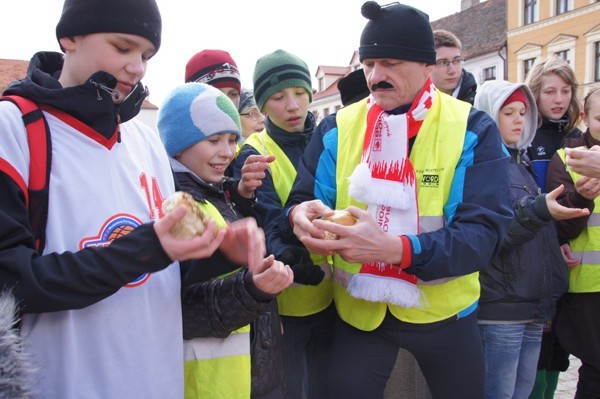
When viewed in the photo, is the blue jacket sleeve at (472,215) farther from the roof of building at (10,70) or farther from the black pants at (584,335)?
the roof of building at (10,70)

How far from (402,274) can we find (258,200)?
919 millimetres

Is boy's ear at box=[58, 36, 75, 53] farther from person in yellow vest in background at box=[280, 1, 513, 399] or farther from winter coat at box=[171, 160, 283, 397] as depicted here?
person in yellow vest in background at box=[280, 1, 513, 399]

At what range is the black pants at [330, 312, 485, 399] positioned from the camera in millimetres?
2156

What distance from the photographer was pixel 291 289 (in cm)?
276

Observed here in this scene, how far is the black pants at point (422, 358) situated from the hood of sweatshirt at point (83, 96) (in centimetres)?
143

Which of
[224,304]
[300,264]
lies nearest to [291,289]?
[300,264]

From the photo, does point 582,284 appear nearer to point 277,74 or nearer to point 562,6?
point 277,74

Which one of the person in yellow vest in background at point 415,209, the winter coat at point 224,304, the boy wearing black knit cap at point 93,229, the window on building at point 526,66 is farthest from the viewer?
the window on building at point 526,66

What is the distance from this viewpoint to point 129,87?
5.23 ft

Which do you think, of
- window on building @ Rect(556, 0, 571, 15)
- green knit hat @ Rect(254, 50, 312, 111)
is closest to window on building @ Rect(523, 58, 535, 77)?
window on building @ Rect(556, 0, 571, 15)

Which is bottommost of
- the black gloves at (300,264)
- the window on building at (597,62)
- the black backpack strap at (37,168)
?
the black gloves at (300,264)

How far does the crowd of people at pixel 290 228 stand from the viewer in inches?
54.0

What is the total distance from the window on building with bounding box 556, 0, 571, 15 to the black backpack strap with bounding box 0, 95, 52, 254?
105 feet

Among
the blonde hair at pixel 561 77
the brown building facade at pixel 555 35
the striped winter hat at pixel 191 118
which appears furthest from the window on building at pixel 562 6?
the striped winter hat at pixel 191 118
